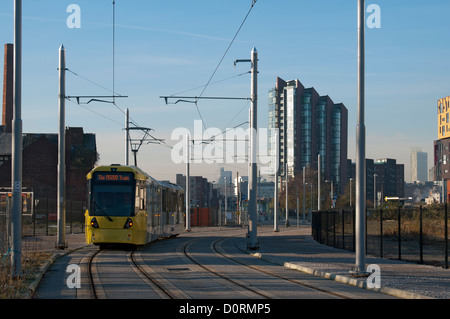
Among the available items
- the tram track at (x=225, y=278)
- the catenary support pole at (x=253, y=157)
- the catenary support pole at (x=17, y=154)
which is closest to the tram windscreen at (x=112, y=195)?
the tram track at (x=225, y=278)

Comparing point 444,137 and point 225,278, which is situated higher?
point 444,137

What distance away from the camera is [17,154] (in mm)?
15750

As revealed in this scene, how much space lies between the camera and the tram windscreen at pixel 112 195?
24812 millimetres

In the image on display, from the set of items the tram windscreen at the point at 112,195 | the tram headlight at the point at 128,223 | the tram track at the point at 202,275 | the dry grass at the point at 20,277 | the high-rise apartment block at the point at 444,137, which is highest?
the high-rise apartment block at the point at 444,137

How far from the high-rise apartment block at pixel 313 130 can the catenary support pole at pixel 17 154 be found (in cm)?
13628

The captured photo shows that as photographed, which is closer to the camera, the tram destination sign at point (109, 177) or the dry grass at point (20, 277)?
the dry grass at point (20, 277)

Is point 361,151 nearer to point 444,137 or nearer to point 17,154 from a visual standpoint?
point 17,154

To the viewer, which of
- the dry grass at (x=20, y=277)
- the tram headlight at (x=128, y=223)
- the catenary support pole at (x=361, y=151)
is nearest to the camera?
the dry grass at (x=20, y=277)

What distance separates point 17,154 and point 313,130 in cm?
13999

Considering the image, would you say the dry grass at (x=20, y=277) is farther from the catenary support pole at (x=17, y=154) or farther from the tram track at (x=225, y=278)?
the tram track at (x=225, y=278)

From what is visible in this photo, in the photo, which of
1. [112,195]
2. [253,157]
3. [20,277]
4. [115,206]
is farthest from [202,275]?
[253,157]

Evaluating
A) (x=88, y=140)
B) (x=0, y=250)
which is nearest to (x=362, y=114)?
(x=0, y=250)
